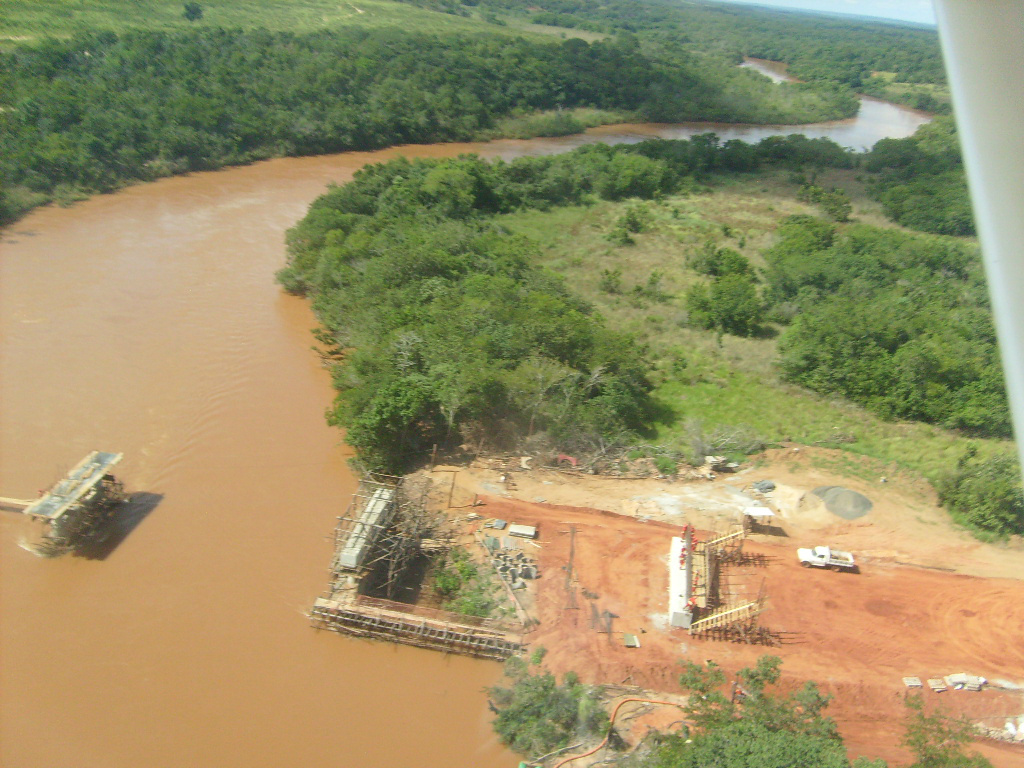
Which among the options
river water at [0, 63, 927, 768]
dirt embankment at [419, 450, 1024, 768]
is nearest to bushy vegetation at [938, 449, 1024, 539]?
dirt embankment at [419, 450, 1024, 768]

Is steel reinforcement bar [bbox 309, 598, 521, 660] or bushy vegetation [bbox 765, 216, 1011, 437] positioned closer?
steel reinforcement bar [bbox 309, 598, 521, 660]

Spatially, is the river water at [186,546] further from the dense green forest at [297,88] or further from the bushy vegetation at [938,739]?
the dense green forest at [297,88]

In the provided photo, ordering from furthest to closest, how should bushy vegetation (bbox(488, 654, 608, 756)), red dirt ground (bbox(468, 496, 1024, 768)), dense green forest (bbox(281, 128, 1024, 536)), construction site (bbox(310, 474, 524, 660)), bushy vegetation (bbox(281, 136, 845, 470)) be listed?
dense green forest (bbox(281, 128, 1024, 536)) → bushy vegetation (bbox(281, 136, 845, 470)) → construction site (bbox(310, 474, 524, 660)) → red dirt ground (bbox(468, 496, 1024, 768)) → bushy vegetation (bbox(488, 654, 608, 756))

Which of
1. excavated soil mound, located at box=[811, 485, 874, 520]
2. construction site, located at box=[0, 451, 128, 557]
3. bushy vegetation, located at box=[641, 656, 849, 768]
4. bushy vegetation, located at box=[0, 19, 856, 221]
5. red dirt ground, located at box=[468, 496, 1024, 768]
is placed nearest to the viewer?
bushy vegetation, located at box=[641, 656, 849, 768]

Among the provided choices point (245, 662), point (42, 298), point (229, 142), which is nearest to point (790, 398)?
point (245, 662)

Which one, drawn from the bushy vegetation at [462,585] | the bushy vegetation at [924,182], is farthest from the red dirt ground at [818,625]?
the bushy vegetation at [924,182]

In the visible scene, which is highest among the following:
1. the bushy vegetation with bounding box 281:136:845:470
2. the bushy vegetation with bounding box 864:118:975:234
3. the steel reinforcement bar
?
the bushy vegetation with bounding box 864:118:975:234

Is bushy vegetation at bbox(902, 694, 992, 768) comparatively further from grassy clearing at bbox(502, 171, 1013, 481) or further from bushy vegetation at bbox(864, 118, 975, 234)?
bushy vegetation at bbox(864, 118, 975, 234)

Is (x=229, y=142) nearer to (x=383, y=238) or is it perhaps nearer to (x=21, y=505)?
(x=383, y=238)
